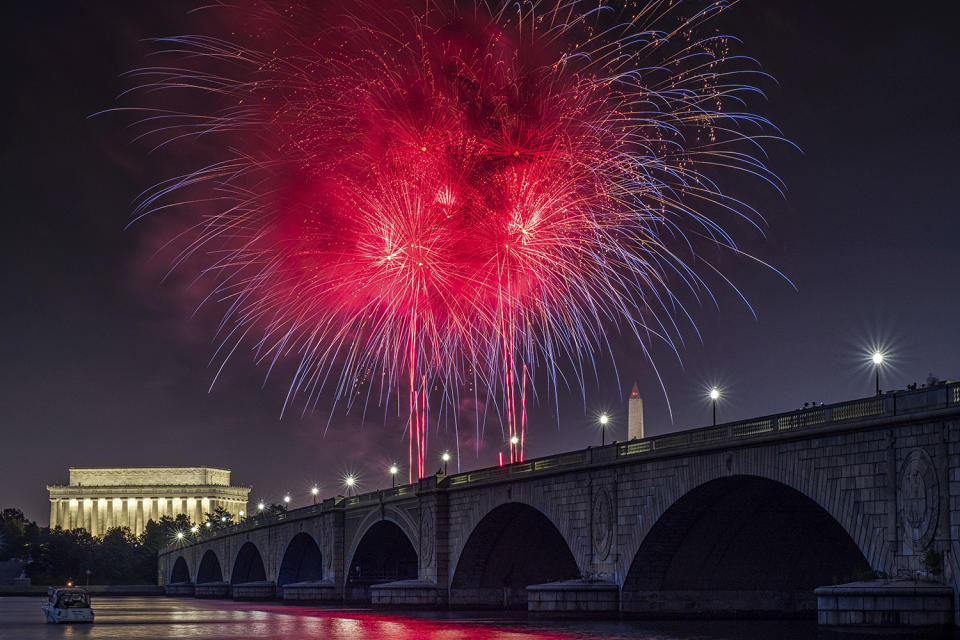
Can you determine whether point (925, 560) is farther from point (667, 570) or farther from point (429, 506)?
point (429, 506)

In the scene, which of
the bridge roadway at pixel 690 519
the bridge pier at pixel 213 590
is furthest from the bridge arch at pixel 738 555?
the bridge pier at pixel 213 590

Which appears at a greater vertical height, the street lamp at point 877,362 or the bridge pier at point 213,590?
the street lamp at point 877,362

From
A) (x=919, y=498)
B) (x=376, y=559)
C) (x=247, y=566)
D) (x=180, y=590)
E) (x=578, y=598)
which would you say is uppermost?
(x=919, y=498)

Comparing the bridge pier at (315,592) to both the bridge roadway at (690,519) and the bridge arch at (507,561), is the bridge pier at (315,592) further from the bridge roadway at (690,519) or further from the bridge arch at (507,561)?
the bridge arch at (507,561)

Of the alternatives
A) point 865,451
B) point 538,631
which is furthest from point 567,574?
point 865,451

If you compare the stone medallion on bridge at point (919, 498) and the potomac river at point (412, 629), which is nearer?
the stone medallion on bridge at point (919, 498)

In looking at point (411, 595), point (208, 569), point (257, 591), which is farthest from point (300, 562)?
point (208, 569)

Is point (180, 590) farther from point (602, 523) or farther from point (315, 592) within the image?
point (602, 523)

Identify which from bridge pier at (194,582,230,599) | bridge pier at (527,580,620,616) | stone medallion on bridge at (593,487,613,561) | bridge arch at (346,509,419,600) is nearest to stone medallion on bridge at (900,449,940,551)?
bridge pier at (527,580,620,616)
